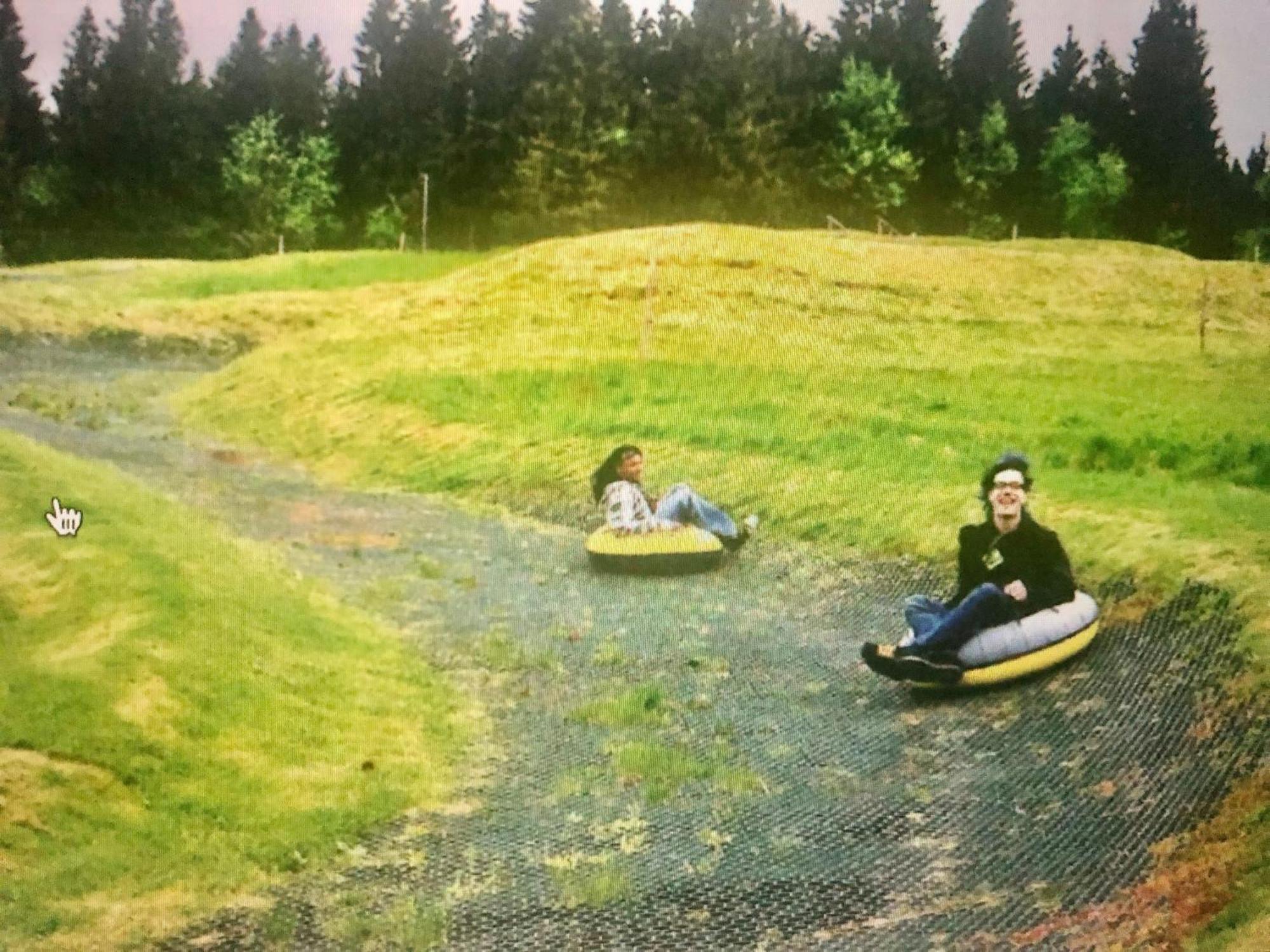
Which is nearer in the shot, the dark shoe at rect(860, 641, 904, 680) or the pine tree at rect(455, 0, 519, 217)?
the dark shoe at rect(860, 641, 904, 680)

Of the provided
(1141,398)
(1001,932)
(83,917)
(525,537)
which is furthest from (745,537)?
(83,917)

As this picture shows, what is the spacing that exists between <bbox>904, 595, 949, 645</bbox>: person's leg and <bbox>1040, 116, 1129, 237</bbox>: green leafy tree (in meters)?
2.60

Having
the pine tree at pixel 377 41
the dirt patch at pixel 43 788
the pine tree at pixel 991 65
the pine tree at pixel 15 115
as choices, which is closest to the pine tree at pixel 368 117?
the pine tree at pixel 377 41

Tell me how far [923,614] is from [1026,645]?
0.47m

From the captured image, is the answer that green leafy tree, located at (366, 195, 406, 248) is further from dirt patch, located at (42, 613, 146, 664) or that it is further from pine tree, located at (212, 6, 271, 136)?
dirt patch, located at (42, 613, 146, 664)

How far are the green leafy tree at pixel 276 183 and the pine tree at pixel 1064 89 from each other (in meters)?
3.96

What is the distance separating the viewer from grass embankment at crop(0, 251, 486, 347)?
7.66m

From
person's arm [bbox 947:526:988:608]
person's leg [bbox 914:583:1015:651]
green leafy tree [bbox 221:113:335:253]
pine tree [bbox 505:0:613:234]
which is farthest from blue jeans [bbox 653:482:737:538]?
green leafy tree [bbox 221:113:335:253]

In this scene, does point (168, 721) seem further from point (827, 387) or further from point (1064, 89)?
point (1064, 89)

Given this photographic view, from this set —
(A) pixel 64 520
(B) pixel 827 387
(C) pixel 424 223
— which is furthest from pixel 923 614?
(C) pixel 424 223

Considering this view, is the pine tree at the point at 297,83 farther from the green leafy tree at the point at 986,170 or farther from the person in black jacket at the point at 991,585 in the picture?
the person in black jacket at the point at 991,585

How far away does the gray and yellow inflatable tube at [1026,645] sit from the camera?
5.62 meters

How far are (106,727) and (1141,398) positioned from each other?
4968 millimetres

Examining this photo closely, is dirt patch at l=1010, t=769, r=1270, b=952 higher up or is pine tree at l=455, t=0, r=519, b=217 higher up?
pine tree at l=455, t=0, r=519, b=217
